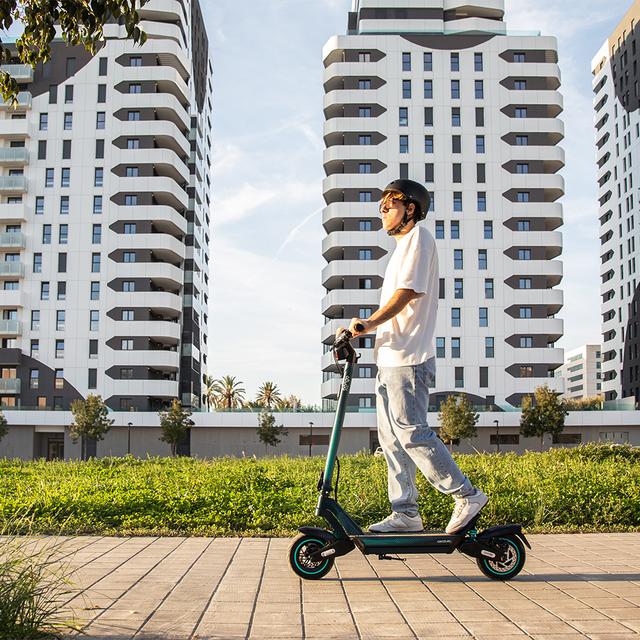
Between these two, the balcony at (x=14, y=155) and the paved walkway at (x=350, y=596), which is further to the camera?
the balcony at (x=14, y=155)

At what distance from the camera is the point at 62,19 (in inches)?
193

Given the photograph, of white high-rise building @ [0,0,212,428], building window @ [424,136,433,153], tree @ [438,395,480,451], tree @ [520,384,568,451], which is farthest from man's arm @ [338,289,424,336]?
building window @ [424,136,433,153]

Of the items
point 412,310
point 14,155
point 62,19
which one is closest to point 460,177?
point 14,155

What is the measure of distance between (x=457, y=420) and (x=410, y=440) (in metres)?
52.3

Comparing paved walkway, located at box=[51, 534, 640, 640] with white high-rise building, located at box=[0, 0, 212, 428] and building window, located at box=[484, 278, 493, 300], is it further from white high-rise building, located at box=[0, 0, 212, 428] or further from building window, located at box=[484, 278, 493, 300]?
building window, located at box=[484, 278, 493, 300]

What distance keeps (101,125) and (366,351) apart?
29942 millimetres

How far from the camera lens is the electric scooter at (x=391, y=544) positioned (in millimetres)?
5473

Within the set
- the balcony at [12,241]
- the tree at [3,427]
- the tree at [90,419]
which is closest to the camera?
the tree at [90,419]

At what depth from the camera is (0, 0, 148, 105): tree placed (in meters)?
4.67

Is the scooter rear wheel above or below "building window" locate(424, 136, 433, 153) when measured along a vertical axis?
below

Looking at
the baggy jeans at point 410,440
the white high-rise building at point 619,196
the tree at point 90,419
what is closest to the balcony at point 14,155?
the tree at point 90,419

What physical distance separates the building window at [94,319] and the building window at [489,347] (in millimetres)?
31897

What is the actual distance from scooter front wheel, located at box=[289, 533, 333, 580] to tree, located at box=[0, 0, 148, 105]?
345 centimetres

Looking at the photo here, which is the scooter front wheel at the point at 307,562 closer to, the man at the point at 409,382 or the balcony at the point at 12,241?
the man at the point at 409,382
